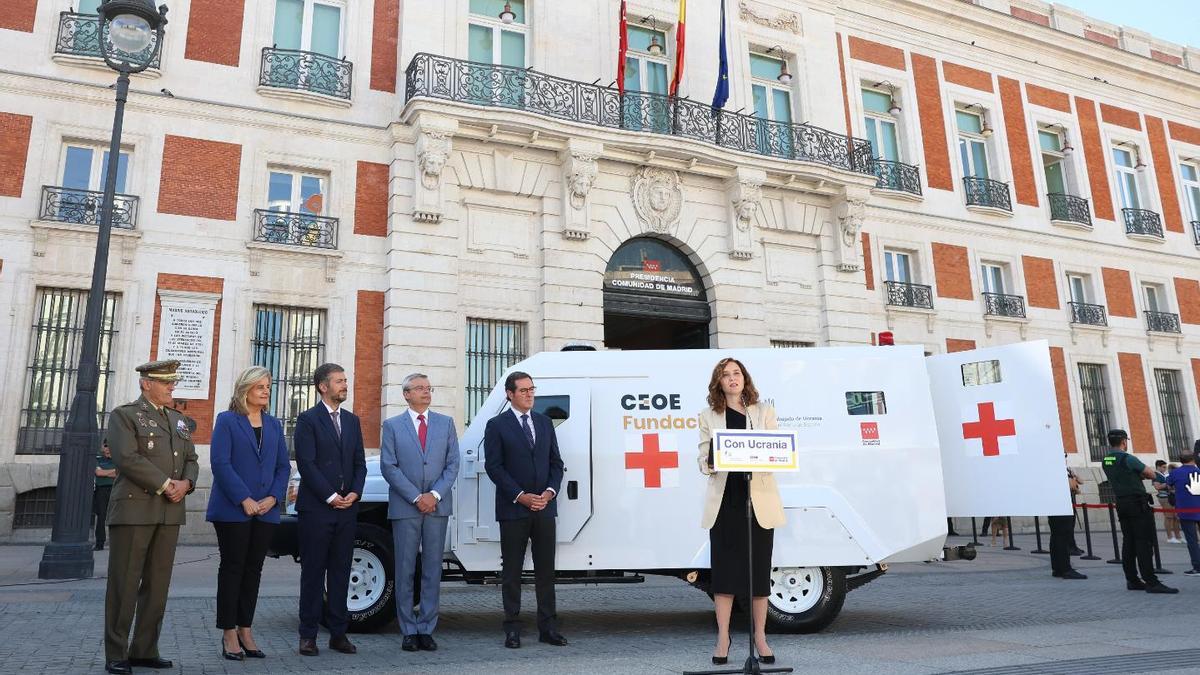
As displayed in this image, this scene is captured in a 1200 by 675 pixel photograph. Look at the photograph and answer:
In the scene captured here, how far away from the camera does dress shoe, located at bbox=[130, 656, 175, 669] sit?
5422mm

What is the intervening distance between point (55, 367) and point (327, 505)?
10.3 metres

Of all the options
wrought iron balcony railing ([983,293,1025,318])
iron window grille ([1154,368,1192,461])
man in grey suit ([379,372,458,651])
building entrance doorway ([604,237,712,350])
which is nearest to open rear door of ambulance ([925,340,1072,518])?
man in grey suit ([379,372,458,651])

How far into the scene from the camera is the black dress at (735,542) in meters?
5.59

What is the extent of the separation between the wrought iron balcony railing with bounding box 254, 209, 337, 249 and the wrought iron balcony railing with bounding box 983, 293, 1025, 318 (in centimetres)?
1668

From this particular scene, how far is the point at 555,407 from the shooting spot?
23.9 feet

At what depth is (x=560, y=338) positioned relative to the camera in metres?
16.3

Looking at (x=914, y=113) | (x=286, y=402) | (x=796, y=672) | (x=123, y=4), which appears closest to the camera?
(x=796, y=672)

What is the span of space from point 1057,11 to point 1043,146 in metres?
4.53

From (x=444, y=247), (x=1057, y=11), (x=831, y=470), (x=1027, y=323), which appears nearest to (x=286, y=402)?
(x=444, y=247)

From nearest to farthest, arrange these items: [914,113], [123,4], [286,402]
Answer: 1. [123,4]
2. [286,402]
3. [914,113]

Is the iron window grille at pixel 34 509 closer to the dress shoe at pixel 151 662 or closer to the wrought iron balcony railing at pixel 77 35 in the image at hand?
the wrought iron balcony railing at pixel 77 35

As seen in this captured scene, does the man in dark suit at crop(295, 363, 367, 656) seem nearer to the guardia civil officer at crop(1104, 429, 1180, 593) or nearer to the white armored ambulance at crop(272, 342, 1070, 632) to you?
the white armored ambulance at crop(272, 342, 1070, 632)

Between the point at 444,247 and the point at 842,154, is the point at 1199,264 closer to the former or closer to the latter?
the point at 842,154

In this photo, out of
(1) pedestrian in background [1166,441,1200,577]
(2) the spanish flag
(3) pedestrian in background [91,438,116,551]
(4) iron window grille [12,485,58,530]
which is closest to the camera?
(1) pedestrian in background [1166,441,1200,577]
